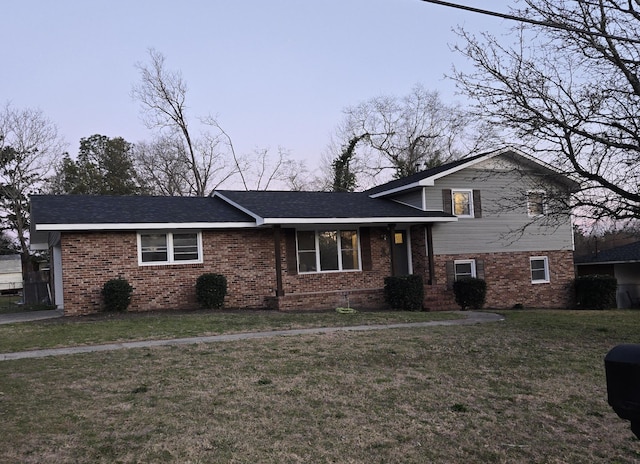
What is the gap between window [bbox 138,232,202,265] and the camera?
16.0m

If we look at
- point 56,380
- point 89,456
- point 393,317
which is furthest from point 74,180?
point 89,456

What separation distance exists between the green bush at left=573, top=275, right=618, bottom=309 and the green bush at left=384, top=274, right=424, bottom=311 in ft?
24.9

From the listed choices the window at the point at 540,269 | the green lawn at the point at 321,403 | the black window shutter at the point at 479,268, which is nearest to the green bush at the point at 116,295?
the green lawn at the point at 321,403

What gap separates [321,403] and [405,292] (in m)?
12.1

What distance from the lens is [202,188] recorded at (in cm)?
4028

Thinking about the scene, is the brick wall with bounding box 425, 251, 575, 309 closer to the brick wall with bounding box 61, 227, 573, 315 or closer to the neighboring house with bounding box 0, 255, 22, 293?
the brick wall with bounding box 61, 227, 573, 315

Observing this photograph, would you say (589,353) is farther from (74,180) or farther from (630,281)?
(74,180)

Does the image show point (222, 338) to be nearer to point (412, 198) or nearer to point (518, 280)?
point (412, 198)

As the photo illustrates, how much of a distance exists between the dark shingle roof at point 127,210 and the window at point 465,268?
8035mm

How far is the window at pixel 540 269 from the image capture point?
21578mm

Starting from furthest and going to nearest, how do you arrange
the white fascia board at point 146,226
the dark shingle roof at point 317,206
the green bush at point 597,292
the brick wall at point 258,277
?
the green bush at point 597,292, the dark shingle roof at point 317,206, the brick wall at point 258,277, the white fascia board at point 146,226

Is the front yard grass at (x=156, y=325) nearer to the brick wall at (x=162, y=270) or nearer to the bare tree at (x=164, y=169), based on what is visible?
the brick wall at (x=162, y=270)

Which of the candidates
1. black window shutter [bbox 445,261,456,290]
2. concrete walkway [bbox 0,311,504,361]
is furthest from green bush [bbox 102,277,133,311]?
black window shutter [bbox 445,261,456,290]

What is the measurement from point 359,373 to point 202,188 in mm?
34545
